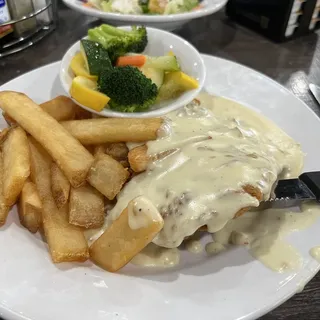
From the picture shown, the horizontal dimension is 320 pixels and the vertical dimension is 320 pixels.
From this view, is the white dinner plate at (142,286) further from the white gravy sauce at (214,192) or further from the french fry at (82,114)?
the french fry at (82,114)

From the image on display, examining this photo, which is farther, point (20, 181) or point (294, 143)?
point (294, 143)

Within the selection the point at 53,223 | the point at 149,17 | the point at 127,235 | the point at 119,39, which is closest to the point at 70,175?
the point at 53,223

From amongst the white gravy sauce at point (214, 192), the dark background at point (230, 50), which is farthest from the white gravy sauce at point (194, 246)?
the dark background at point (230, 50)

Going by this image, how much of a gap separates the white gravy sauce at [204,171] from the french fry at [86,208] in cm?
6

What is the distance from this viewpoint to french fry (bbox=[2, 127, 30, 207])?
141 cm

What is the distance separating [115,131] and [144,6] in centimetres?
140

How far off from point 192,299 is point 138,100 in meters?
0.87

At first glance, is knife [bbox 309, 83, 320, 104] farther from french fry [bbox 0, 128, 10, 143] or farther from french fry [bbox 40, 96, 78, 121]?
french fry [bbox 0, 128, 10, 143]

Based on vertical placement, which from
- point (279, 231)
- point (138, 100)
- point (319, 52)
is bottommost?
point (319, 52)

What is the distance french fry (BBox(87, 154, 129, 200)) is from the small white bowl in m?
0.33

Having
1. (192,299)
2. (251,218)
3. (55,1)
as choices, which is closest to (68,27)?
(55,1)

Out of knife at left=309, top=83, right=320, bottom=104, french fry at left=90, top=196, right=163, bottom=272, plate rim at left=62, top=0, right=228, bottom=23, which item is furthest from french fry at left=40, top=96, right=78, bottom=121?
knife at left=309, top=83, right=320, bottom=104

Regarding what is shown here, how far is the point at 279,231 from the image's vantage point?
146 centimetres

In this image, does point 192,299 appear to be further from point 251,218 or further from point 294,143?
point 294,143
